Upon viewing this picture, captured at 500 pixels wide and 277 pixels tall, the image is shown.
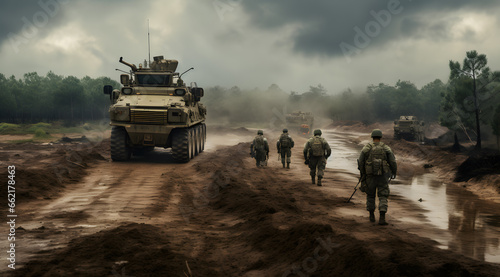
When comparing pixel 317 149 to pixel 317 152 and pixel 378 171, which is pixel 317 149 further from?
pixel 378 171

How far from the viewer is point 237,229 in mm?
7766

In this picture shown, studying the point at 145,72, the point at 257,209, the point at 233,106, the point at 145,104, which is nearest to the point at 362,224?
the point at 257,209

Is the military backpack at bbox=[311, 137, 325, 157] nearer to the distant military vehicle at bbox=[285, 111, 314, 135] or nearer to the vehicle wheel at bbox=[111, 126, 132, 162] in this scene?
the vehicle wheel at bbox=[111, 126, 132, 162]

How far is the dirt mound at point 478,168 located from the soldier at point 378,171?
333 inches

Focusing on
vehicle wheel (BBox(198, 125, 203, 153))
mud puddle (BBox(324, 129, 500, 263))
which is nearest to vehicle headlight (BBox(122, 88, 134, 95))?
vehicle wheel (BBox(198, 125, 203, 153))

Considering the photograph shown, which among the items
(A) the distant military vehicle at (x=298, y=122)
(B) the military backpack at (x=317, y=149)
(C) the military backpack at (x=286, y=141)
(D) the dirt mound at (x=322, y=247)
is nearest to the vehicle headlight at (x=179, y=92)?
(C) the military backpack at (x=286, y=141)

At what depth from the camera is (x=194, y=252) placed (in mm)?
6258

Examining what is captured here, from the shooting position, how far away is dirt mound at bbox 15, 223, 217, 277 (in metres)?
5.17

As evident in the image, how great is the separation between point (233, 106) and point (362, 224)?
7429 cm

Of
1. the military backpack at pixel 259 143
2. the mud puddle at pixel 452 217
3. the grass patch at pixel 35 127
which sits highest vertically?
the military backpack at pixel 259 143

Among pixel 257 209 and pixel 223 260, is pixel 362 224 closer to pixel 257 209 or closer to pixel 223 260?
pixel 257 209

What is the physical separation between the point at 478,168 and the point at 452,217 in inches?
320

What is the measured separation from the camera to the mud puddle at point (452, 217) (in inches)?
266

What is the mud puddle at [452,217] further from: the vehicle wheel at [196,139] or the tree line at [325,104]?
the tree line at [325,104]
